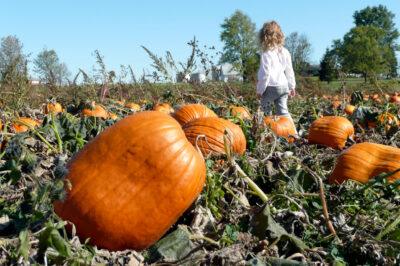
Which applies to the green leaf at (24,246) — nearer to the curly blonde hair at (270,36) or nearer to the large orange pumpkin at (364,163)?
the large orange pumpkin at (364,163)

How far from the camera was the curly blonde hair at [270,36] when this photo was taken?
7.97m

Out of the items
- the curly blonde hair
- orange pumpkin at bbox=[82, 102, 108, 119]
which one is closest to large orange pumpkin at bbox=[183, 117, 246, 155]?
orange pumpkin at bbox=[82, 102, 108, 119]

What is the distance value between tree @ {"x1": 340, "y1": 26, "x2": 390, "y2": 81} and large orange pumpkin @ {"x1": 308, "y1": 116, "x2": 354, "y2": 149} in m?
61.1

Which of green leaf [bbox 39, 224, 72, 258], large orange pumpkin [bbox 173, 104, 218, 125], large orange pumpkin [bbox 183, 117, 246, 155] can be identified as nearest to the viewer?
Answer: green leaf [bbox 39, 224, 72, 258]

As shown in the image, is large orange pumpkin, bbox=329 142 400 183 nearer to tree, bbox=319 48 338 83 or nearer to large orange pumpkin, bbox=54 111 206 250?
large orange pumpkin, bbox=54 111 206 250

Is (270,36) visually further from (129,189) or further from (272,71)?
(129,189)

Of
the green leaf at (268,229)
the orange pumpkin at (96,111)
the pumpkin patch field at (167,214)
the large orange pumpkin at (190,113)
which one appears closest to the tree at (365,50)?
the orange pumpkin at (96,111)

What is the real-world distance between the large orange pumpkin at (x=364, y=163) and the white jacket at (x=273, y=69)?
4.25 m

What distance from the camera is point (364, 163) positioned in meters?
3.55

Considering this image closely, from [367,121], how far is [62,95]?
5189 millimetres

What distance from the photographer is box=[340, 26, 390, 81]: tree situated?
68.8 meters

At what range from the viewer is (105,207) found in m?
2.26

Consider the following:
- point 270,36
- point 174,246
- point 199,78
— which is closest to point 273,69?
point 270,36

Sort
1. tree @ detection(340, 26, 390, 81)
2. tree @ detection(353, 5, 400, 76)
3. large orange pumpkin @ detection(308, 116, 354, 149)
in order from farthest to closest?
tree @ detection(353, 5, 400, 76) < tree @ detection(340, 26, 390, 81) < large orange pumpkin @ detection(308, 116, 354, 149)
